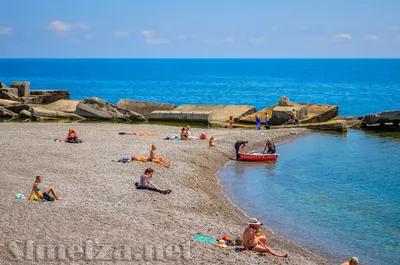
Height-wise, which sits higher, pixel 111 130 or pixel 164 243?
pixel 111 130

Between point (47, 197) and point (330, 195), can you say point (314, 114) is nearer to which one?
point (330, 195)

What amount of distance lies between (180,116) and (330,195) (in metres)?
27.4

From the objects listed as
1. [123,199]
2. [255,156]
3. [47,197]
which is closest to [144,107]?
[255,156]

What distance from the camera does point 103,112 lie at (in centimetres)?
5703

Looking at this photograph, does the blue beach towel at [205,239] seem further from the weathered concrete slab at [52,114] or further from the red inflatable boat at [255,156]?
the weathered concrete slab at [52,114]

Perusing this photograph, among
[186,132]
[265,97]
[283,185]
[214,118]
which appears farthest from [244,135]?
[265,97]

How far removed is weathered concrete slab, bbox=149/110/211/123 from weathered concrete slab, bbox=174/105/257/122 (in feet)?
2.28

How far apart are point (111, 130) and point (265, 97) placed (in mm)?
66604

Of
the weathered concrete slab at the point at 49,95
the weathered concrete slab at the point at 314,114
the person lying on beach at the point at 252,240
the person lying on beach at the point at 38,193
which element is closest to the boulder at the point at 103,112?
the weathered concrete slab at the point at 49,95

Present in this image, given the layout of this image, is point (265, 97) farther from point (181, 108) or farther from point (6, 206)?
point (6, 206)

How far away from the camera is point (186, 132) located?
41.2 metres

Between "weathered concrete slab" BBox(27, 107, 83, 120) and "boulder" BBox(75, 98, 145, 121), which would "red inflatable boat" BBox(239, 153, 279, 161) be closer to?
"boulder" BBox(75, 98, 145, 121)

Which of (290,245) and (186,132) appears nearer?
(290,245)

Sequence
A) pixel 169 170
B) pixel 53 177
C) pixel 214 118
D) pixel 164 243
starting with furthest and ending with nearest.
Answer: pixel 214 118 → pixel 169 170 → pixel 53 177 → pixel 164 243
